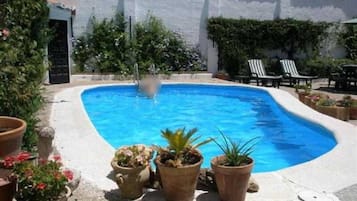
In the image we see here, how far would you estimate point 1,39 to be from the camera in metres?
4.73

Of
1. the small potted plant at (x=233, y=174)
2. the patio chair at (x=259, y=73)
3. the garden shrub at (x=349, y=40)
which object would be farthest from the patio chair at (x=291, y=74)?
the small potted plant at (x=233, y=174)

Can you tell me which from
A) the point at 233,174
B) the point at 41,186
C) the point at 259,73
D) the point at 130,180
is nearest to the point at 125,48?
the point at 259,73

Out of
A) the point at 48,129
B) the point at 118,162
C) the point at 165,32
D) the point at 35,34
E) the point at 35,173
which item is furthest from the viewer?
the point at 165,32

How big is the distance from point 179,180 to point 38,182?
1.23 metres

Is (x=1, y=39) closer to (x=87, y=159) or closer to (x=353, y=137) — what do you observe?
(x=87, y=159)

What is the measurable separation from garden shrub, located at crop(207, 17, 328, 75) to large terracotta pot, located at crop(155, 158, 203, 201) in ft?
44.7

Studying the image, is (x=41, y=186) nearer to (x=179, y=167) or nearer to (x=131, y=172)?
(x=131, y=172)

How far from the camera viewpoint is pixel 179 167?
344cm

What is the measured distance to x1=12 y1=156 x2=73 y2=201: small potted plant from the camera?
3021mm

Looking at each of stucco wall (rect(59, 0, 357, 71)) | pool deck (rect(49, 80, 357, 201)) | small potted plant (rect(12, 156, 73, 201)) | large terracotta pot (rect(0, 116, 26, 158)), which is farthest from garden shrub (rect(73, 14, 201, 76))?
small potted plant (rect(12, 156, 73, 201))

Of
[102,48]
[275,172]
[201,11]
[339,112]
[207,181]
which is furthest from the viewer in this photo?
[201,11]

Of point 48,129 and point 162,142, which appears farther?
point 162,142

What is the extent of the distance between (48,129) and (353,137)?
4.77m


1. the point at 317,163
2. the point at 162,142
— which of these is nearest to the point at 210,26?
the point at 162,142
